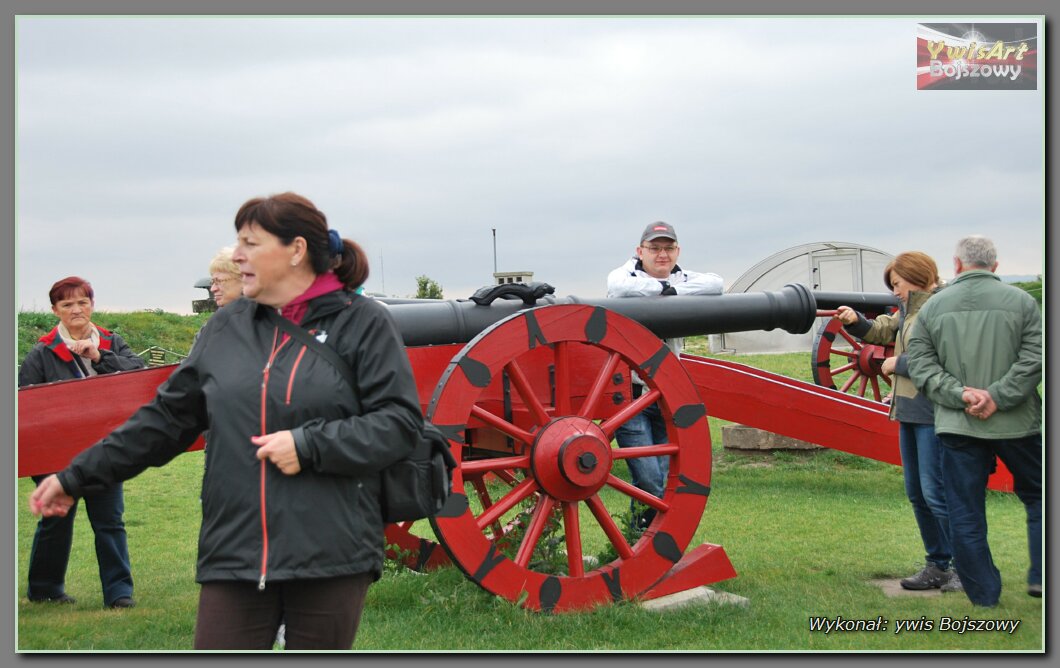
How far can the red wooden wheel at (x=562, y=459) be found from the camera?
14.4 ft

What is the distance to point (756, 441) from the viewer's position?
938 centimetres

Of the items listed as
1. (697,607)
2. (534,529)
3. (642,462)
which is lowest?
(697,607)

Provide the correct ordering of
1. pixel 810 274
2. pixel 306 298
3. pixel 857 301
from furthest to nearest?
pixel 810 274 → pixel 857 301 → pixel 306 298

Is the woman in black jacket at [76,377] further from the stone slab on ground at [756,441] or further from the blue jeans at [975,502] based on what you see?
the stone slab on ground at [756,441]

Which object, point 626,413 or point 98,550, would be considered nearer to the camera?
point 626,413

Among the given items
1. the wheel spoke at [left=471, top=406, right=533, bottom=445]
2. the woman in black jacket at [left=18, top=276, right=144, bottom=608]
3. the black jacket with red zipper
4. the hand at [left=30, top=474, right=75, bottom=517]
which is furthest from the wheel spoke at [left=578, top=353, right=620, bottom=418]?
the hand at [left=30, top=474, right=75, bottom=517]

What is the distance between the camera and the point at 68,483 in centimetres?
267

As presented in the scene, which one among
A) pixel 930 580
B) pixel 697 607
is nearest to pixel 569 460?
pixel 697 607

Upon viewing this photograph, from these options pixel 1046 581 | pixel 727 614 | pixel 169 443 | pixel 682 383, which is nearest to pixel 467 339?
pixel 682 383

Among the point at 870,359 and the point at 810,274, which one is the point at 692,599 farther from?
the point at 810,274

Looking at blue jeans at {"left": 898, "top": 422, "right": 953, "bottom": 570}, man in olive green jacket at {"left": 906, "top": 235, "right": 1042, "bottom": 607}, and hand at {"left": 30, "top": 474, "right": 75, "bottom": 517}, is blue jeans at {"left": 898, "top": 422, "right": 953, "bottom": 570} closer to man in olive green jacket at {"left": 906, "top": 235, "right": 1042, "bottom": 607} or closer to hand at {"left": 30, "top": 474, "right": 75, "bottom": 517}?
man in olive green jacket at {"left": 906, "top": 235, "right": 1042, "bottom": 607}

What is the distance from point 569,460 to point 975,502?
5.59 feet

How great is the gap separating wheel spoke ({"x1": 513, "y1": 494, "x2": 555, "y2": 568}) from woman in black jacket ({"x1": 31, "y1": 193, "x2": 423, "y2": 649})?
77.1 inches

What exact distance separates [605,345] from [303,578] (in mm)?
2352
